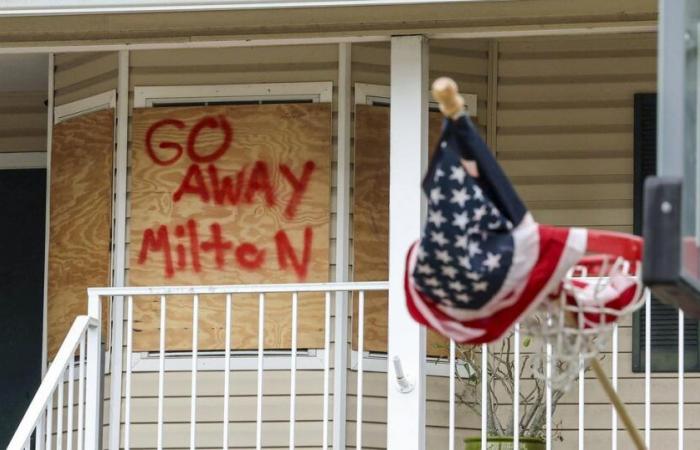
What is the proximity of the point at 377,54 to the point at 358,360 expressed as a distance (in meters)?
1.70

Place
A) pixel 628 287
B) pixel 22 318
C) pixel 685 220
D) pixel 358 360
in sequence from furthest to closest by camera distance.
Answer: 1. pixel 22 318
2. pixel 358 360
3. pixel 628 287
4. pixel 685 220

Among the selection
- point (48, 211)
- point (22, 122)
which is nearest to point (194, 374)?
point (48, 211)

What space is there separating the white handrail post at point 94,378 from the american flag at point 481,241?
9.76 feet

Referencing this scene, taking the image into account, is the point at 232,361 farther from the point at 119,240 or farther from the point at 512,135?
the point at 512,135

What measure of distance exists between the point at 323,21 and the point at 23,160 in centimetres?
297

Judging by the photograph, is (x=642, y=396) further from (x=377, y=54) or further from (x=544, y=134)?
(x=377, y=54)

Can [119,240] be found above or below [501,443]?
above

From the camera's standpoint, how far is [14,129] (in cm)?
1003

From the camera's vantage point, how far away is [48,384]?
24.6 ft

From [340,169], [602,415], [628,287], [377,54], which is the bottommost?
[602,415]

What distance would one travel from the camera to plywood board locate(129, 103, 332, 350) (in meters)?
8.60

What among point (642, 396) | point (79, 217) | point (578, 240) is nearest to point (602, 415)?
point (642, 396)

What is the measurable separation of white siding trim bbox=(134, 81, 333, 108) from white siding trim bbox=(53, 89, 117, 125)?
0.16 metres

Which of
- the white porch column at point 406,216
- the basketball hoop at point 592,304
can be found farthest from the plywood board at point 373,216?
the basketball hoop at point 592,304
